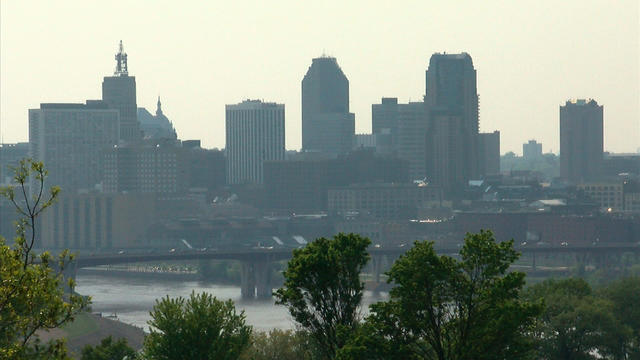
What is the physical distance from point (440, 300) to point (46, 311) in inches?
555

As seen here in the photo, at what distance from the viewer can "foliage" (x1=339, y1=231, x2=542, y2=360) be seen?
1613 inches

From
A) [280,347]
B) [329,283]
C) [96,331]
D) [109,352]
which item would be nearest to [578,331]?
[280,347]

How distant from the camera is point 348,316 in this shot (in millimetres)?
45281

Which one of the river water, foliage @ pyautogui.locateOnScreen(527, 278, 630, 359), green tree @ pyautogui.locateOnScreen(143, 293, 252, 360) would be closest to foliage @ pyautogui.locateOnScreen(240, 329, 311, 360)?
foliage @ pyautogui.locateOnScreen(527, 278, 630, 359)

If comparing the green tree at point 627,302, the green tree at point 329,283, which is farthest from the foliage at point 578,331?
the green tree at point 329,283

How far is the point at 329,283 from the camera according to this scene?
147 feet

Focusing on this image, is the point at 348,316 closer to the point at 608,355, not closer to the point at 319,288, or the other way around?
the point at 319,288

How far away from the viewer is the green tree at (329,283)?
44781 millimetres

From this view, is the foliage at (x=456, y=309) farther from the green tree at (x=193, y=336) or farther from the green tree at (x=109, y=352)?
the green tree at (x=109, y=352)

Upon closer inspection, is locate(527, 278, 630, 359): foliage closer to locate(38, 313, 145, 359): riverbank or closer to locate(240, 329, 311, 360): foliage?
locate(240, 329, 311, 360): foliage

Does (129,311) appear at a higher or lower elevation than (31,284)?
lower

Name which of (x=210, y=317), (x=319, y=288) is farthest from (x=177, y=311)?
(x=319, y=288)

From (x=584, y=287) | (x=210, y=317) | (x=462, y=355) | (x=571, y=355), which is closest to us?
(x=462, y=355)

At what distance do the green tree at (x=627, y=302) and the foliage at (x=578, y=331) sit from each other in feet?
9.11
